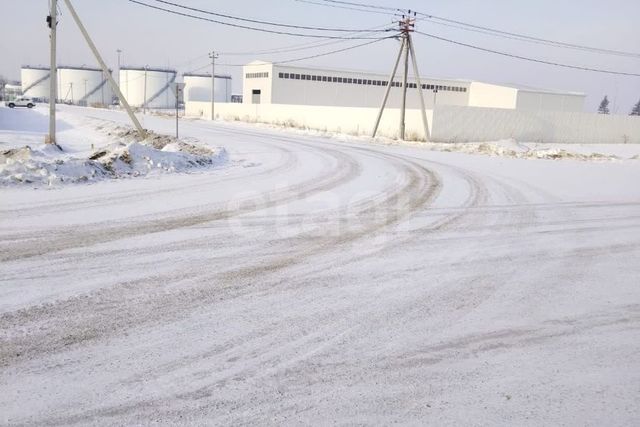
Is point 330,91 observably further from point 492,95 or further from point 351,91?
point 492,95

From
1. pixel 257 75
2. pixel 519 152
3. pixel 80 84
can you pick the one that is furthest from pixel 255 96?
pixel 80 84

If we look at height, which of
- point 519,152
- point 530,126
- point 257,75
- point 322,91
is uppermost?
point 257,75

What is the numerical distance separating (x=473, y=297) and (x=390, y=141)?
2454cm

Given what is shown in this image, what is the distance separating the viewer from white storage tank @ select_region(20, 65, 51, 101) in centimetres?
11791

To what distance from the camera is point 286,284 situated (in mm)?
4941

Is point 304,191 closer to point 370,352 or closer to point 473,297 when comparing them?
point 473,297

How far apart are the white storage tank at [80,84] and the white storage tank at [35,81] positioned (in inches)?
152

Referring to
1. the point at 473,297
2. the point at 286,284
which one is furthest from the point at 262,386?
the point at 473,297

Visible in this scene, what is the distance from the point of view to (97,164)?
1160 cm

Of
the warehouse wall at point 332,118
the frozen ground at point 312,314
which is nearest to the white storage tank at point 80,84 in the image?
the warehouse wall at point 332,118

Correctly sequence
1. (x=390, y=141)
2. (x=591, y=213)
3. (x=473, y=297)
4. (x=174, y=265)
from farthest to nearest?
(x=390, y=141) < (x=591, y=213) < (x=174, y=265) < (x=473, y=297)

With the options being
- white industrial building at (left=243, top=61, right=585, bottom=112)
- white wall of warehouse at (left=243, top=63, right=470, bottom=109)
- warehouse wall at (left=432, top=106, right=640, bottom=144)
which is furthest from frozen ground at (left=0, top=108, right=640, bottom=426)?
white industrial building at (left=243, top=61, right=585, bottom=112)

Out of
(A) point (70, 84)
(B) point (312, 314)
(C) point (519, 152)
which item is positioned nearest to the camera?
(B) point (312, 314)

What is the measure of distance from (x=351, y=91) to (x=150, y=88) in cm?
6268
